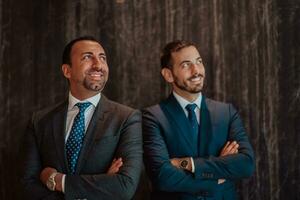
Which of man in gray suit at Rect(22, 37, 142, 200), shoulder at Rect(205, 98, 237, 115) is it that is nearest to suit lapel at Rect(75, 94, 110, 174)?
man in gray suit at Rect(22, 37, 142, 200)

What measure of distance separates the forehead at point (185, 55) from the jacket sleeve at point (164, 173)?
0.50 m

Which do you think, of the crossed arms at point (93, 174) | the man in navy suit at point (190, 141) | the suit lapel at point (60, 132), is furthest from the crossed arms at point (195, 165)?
the suit lapel at point (60, 132)

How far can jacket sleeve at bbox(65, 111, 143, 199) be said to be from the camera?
2.46 m

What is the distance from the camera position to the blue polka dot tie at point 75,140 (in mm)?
2641

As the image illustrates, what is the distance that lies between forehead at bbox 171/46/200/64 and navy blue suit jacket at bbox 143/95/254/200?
0.24 meters

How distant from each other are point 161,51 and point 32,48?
0.91 meters

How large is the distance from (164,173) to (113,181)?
0.33m

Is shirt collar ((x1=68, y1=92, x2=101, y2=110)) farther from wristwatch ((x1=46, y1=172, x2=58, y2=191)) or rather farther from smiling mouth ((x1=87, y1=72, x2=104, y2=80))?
wristwatch ((x1=46, y1=172, x2=58, y2=191))

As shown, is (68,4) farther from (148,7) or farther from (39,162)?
(39,162)

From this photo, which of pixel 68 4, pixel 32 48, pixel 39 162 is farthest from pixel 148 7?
pixel 39 162

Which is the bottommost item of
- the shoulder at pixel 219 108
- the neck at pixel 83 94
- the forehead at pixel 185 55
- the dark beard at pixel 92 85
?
the shoulder at pixel 219 108

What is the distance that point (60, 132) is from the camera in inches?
107

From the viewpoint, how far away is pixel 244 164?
2.76 metres

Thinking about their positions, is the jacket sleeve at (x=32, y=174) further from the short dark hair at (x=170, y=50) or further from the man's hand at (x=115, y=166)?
the short dark hair at (x=170, y=50)
